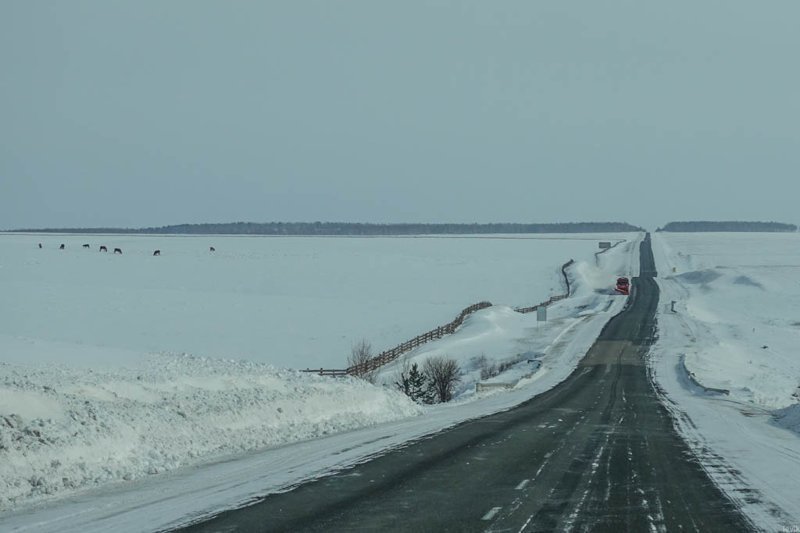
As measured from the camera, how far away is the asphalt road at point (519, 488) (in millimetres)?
10305

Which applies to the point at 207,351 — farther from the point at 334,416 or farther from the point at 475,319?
the point at 334,416

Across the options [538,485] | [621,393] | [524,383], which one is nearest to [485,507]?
[538,485]

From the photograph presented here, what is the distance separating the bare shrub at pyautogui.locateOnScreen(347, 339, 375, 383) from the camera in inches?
1568

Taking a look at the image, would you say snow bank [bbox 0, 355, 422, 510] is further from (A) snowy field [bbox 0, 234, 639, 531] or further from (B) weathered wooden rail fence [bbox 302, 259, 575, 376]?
(B) weathered wooden rail fence [bbox 302, 259, 575, 376]

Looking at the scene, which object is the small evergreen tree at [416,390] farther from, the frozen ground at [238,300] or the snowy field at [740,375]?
the frozen ground at [238,300]

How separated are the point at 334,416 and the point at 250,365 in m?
4.47

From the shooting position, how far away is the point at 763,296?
8806 cm

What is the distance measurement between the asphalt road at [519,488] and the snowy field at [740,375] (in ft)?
2.33

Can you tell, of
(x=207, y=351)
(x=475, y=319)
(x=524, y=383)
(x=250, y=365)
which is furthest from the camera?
(x=475, y=319)

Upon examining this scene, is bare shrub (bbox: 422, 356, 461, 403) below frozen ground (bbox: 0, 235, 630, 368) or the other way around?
below

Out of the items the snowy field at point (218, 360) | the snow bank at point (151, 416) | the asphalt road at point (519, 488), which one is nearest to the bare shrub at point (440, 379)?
the snowy field at point (218, 360)

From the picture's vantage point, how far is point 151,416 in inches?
612

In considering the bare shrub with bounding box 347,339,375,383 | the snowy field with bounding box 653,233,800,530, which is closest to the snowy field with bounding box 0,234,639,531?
the bare shrub with bounding box 347,339,375,383

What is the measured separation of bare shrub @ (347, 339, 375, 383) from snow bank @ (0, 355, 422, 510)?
16020 mm
